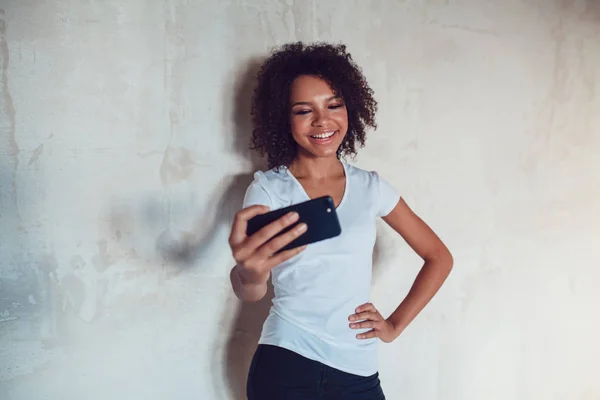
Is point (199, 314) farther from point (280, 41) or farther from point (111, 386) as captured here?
point (280, 41)

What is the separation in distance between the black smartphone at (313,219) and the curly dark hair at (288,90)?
0.29 metres

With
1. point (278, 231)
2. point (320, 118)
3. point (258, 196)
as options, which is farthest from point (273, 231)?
point (320, 118)

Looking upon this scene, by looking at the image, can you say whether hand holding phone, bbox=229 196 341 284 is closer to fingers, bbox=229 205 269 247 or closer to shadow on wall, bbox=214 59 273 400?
fingers, bbox=229 205 269 247

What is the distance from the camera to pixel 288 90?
104cm

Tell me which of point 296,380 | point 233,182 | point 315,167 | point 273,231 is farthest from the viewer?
point 233,182

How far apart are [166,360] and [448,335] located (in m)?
0.76

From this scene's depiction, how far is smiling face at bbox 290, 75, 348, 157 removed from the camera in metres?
1.01

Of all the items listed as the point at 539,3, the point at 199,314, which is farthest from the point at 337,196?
the point at 539,3

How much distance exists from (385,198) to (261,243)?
0.38 metres

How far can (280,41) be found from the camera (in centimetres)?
117

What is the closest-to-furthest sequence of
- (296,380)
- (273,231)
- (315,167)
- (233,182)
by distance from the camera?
(273,231) → (296,380) → (315,167) → (233,182)

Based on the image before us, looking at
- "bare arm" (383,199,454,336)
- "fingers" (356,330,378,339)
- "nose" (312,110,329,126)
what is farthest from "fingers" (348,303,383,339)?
"nose" (312,110,329,126)

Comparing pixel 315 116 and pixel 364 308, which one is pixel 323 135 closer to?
pixel 315 116

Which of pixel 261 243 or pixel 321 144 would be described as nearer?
pixel 261 243
